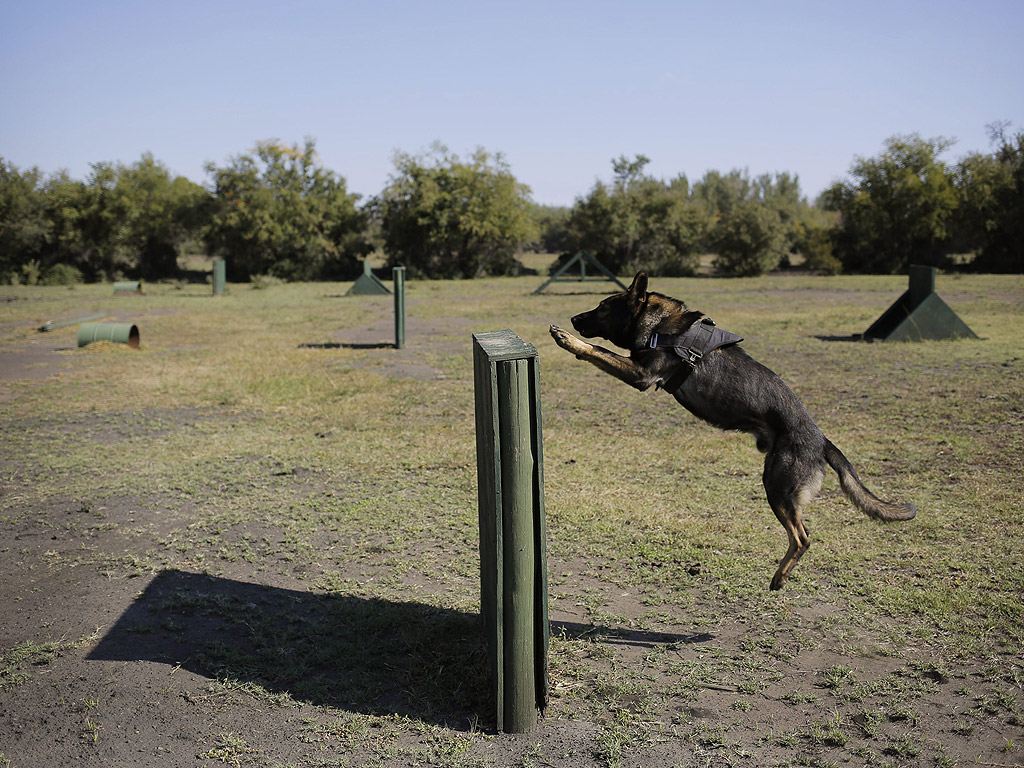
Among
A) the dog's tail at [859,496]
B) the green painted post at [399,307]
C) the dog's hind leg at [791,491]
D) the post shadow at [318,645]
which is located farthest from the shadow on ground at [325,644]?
the green painted post at [399,307]

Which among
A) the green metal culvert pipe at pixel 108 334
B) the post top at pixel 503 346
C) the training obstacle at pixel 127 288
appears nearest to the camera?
the post top at pixel 503 346

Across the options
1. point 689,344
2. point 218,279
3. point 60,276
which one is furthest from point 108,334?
point 60,276

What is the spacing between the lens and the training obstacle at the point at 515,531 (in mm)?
3471

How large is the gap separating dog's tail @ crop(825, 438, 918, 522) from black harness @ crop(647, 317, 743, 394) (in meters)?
0.85

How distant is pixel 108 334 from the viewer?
15.4 meters

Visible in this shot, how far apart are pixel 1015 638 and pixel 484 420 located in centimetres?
302

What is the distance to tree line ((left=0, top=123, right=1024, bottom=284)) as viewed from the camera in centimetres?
3897

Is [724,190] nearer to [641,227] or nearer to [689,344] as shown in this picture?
[641,227]

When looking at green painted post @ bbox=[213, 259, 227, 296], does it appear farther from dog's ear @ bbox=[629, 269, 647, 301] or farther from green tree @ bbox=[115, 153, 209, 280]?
dog's ear @ bbox=[629, 269, 647, 301]

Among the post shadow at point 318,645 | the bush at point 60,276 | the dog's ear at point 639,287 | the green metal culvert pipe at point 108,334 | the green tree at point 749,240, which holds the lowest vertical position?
the post shadow at point 318,645

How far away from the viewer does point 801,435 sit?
4.21m

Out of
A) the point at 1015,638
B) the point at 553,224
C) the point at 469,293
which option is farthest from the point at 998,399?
the point at 553,224

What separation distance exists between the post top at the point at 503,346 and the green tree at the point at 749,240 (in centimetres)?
3721

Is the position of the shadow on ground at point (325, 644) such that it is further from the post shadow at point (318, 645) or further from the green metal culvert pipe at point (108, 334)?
the green metal culvert pipe at point (108, 334)
